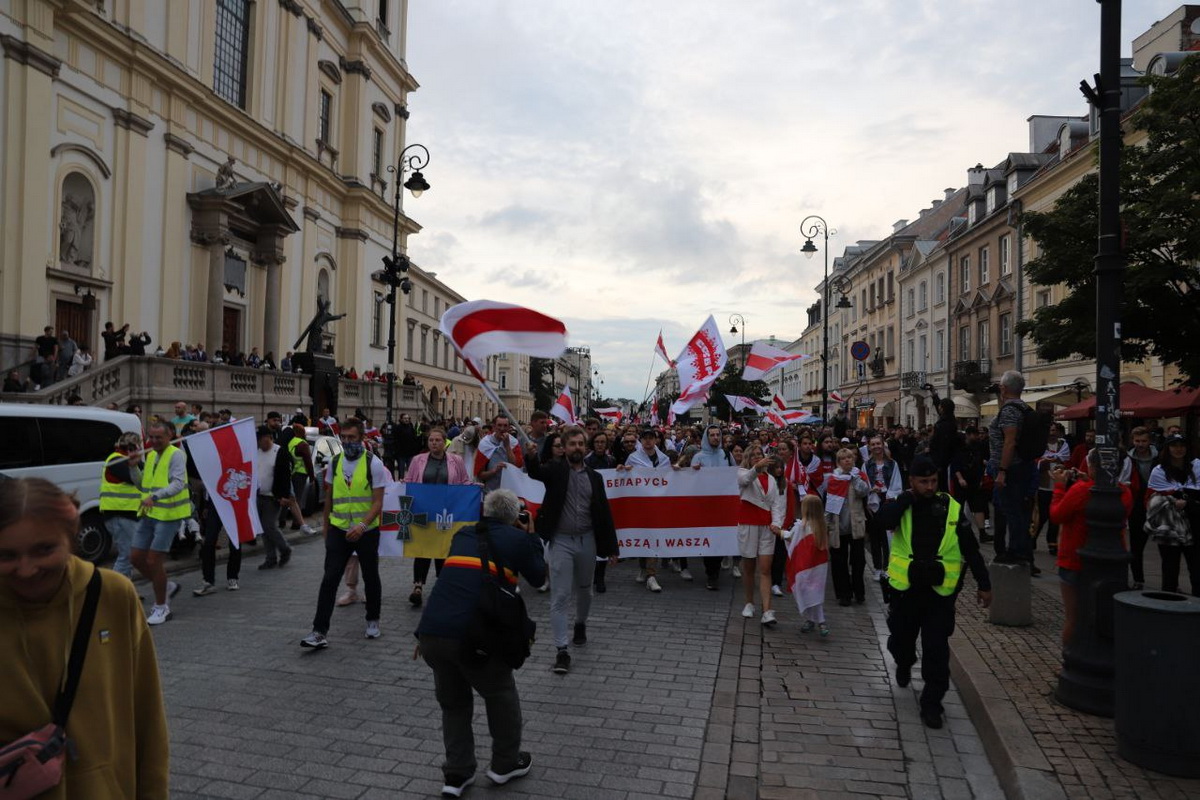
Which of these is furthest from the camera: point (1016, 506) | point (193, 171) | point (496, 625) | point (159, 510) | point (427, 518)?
point (193, 171)

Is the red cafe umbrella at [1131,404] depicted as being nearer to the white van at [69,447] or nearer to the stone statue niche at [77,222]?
the white van at [69,447]

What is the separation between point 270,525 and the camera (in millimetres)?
10727

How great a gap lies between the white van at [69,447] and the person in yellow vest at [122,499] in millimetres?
1904

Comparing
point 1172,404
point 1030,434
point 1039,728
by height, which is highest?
point 1172,404

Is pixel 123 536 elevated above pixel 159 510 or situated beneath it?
situated beneath

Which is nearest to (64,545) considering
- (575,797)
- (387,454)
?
(575,797)

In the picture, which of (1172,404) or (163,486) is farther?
(1172,404)

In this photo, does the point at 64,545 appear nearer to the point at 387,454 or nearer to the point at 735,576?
the point at 735,576

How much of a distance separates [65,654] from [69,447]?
30.8ft

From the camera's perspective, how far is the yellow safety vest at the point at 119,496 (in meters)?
8.04

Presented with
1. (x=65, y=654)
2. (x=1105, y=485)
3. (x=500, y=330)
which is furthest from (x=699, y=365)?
(x=65, y=654)

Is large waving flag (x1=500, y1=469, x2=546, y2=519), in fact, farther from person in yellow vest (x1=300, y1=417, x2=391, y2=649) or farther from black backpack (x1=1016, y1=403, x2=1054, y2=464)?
black backpack (x1=1016, y1=403, x2=1054, y2=464)

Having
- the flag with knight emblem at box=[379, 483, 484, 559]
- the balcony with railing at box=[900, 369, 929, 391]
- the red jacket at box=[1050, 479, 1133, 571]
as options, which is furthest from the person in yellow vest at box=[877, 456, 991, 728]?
the balcony with railing at box=[900, 369, 929, 391]

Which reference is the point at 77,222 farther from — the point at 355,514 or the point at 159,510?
the point at 355,514
